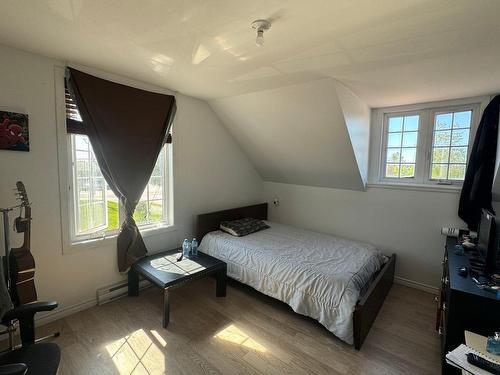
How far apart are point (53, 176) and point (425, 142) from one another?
160 inches

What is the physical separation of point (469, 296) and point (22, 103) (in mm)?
3609

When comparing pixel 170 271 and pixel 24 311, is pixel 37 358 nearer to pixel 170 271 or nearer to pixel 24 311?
pixel 24 311

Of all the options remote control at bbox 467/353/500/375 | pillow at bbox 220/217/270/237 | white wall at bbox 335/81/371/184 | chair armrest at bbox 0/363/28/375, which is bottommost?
remote control at bbox 467/353/500/375

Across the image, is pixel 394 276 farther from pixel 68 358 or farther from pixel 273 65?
pixel 68 358

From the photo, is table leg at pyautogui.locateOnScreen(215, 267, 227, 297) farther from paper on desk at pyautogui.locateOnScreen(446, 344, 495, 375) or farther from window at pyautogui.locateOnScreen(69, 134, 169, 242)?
paper on desk at pyautogui.locateOnScreen(446, 344, 495, 375)

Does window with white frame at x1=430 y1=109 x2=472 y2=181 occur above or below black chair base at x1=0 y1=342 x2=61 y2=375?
above

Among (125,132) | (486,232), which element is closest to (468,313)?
(486,232)

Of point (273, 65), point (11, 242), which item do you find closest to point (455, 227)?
point (273, 65)

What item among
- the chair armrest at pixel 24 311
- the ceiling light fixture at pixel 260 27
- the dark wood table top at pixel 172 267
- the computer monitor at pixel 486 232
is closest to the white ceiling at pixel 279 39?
the ceiling light fixture at pixel 260 27

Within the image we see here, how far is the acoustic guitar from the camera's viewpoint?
71.2 inches

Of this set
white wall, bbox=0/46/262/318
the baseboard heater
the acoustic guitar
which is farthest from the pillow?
the acoustic guitar

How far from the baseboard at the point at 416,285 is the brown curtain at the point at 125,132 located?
3.18 m

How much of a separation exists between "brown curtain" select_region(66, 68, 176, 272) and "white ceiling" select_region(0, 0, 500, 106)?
8.3 inches

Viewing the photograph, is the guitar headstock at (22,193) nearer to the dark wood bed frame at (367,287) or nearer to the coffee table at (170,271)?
the coffee table at (170,271)
